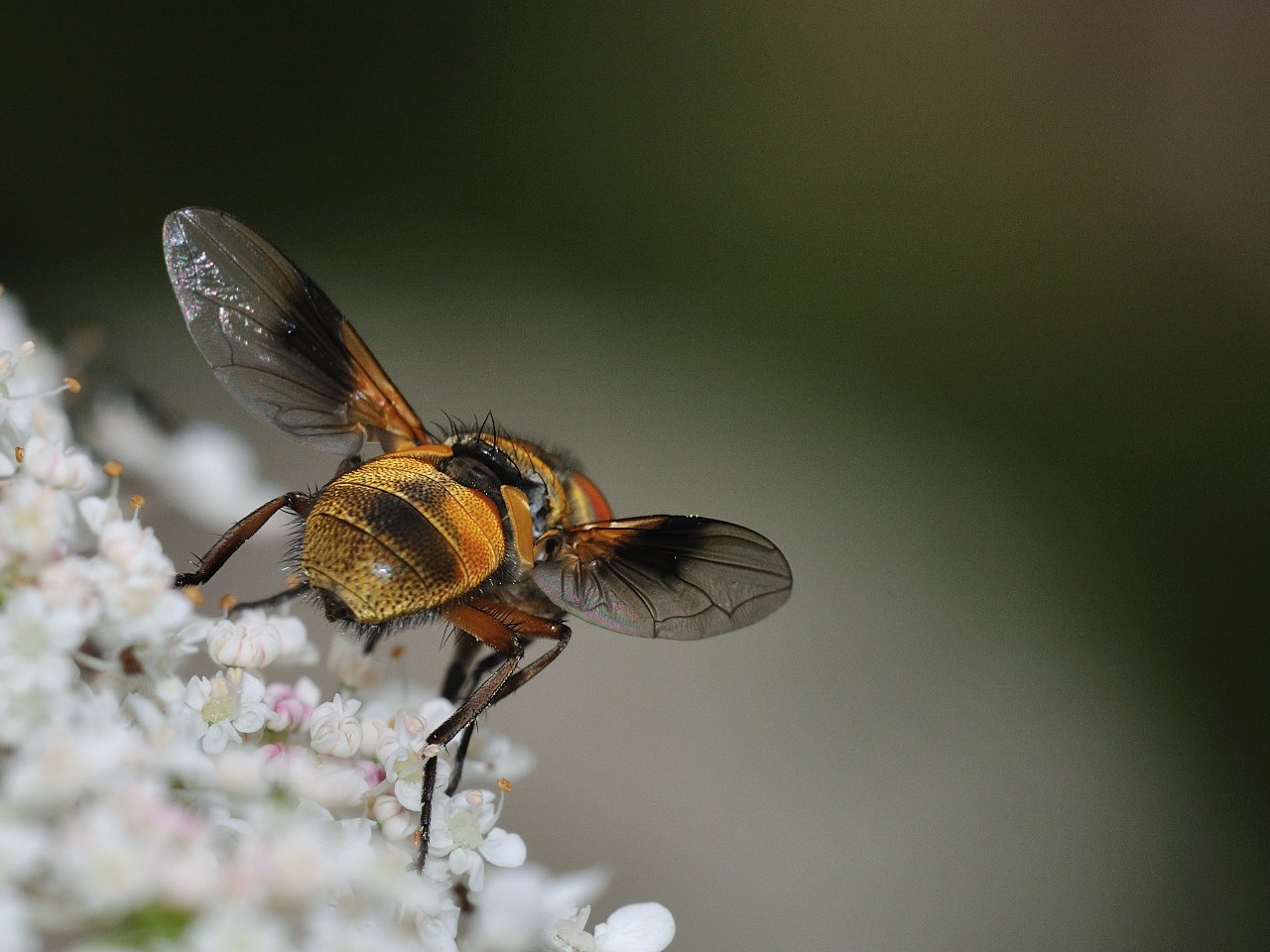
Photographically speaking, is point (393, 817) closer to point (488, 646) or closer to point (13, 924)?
point (488, 646)

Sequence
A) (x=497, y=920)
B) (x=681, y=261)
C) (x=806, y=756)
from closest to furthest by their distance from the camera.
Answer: (x=497, y=920) < (x=806, y=756) < (x=681, y=261)

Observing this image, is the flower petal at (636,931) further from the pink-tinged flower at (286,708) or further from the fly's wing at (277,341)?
the fly's wing at (277,341)

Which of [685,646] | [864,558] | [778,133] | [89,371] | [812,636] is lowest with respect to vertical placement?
[89,371]

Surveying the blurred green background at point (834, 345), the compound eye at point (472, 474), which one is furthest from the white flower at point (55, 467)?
the blurred green background at point (834, 345)

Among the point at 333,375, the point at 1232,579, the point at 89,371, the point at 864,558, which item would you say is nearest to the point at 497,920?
the point at 333,375

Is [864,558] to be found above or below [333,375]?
above

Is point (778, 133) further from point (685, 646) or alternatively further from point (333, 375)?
point (333, 375)

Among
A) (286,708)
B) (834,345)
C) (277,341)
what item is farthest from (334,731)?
(834,345)

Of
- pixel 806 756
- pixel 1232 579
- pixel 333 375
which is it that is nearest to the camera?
pixel 333 375
